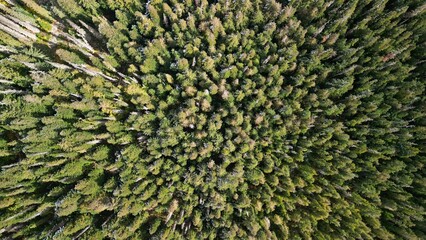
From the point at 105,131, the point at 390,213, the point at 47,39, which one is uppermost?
the point at 47,39

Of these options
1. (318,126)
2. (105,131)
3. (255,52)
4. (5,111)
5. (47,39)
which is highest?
(47,39)

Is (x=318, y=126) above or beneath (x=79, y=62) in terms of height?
beneath

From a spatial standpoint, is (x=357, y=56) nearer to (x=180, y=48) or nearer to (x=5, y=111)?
(x=180, y=48)

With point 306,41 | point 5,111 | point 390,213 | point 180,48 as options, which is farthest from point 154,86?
point 390,213

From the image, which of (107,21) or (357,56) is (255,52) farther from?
(107,21)

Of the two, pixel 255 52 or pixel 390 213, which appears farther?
pixel 255 52

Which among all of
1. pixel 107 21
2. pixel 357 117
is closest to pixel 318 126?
pixel 357 117
